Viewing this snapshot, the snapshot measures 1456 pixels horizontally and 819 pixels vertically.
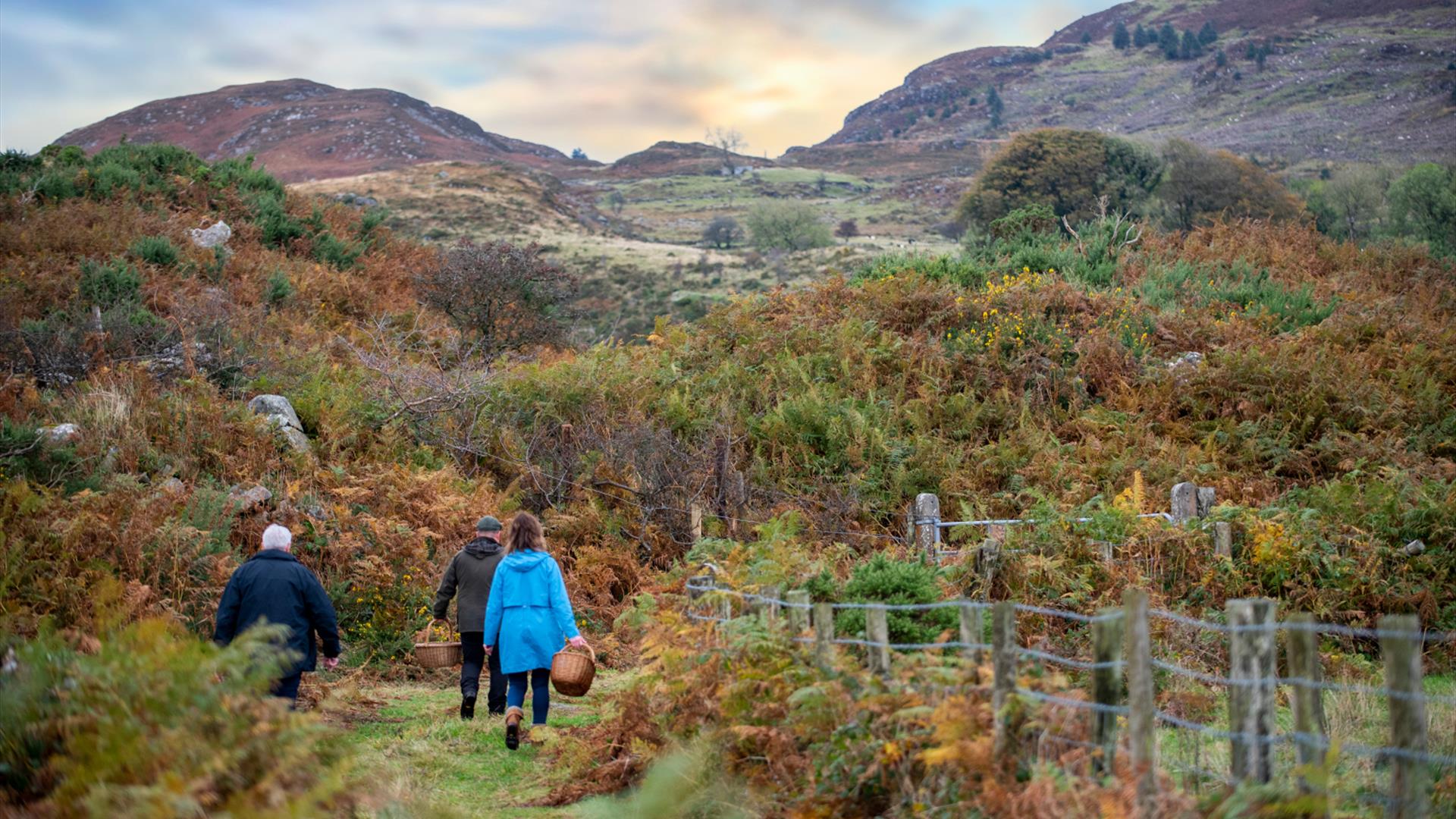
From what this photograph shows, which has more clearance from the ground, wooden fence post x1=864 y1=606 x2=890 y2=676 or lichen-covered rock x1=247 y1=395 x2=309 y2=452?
lichen-covered rock x1=247 y1=395 x2=309 y2=452

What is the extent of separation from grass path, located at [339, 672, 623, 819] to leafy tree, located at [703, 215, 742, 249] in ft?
168

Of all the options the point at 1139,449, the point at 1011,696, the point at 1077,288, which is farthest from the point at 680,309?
the point at 1011,696

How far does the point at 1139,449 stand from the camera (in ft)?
49.5

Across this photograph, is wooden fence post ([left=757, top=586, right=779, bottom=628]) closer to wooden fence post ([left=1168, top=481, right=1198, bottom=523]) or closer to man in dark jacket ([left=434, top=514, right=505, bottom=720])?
man in dark jacket ([left=434, top=514, right=505, bottom=720])

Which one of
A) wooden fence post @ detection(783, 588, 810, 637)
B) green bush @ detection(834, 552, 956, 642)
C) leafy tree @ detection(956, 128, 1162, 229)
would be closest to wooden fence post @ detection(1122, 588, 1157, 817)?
wooden fence post @ detection(783, 588, 810, 637)

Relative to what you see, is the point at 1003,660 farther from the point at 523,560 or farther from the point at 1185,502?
the point at 1185,502

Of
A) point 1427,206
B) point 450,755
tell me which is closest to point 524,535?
point 450,755

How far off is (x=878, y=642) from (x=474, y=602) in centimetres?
441

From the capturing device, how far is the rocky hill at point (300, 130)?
6775cm

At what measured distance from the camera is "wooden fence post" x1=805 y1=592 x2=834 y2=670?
6172mm

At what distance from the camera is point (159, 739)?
13.4 ft

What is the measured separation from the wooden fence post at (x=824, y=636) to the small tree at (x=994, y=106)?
12509cm

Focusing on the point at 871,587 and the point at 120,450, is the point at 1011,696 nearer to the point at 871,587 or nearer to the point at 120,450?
the point at 871,587

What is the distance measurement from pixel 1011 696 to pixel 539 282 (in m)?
19.6
